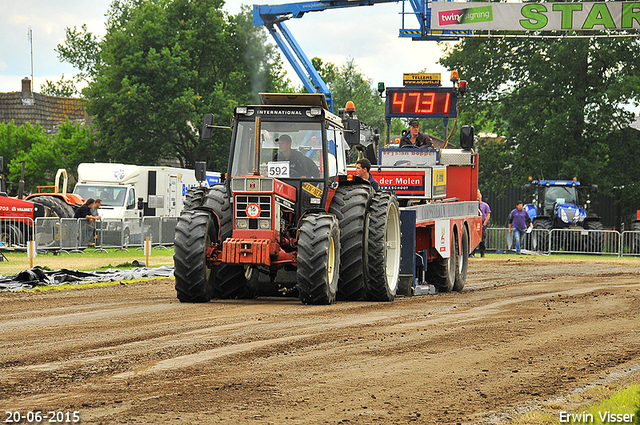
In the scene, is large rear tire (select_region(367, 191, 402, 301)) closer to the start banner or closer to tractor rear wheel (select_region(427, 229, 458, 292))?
tractor rear wheel (select_region(427, 229, 458, 292))

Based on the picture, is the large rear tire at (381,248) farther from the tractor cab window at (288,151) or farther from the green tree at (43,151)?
the green tree at (43,151)

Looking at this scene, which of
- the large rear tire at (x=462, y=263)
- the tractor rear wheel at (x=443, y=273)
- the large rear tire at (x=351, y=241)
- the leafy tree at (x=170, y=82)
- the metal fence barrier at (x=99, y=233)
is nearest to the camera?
the large rear tire at (x=351, y=241)

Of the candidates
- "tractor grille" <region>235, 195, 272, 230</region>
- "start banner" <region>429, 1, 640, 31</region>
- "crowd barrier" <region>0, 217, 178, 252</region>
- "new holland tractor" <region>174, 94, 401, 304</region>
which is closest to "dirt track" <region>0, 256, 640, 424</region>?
"new holland tractor" <region>174, 94, 401, 304</region>

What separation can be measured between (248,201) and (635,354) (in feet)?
17.0

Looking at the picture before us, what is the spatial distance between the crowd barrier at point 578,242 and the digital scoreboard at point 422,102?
51.6 ft

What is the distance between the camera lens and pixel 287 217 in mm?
11805

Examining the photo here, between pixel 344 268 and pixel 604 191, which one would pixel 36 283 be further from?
pixel 604 191

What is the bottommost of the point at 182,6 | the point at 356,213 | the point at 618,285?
the point at 618,285

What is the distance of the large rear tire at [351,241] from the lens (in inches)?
464

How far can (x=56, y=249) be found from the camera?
24266 mm

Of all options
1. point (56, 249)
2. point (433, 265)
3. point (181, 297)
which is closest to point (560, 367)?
point (181, 297)

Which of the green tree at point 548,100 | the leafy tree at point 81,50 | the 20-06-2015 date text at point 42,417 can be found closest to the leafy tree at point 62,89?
the leafy tree at point 81,50

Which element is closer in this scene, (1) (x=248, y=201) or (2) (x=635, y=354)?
Result: (2) (x=635, y=354)

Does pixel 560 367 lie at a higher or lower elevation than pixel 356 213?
lower
